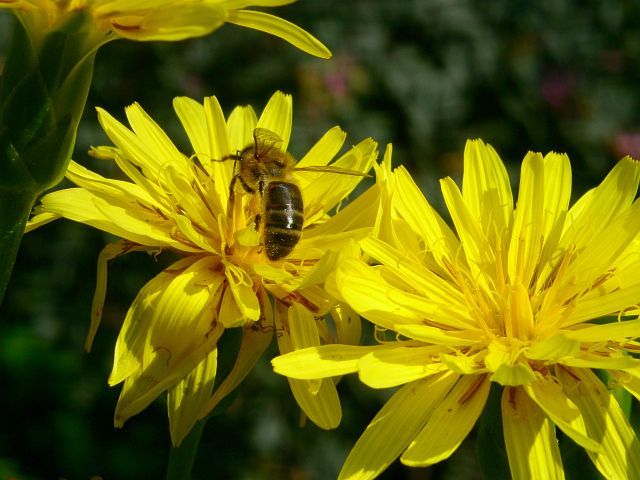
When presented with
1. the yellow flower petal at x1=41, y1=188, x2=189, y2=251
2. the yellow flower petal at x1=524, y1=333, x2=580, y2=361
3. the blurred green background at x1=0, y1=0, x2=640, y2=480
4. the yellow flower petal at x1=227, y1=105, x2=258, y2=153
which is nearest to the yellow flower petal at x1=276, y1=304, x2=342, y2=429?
the yellow flower petal at x1=41, y1=188, x2=189, y2=251

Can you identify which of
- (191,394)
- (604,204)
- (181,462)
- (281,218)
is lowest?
(181,462)

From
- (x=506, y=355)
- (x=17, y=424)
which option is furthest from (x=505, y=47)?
(x=506, y=355)

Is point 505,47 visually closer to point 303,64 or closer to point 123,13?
point 303,64

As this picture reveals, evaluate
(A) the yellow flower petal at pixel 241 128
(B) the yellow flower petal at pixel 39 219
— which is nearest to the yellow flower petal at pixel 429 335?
(B) the yellow flower petal at pixel 39 219

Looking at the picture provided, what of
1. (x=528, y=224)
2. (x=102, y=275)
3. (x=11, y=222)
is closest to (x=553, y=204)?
(x=528, y=224)

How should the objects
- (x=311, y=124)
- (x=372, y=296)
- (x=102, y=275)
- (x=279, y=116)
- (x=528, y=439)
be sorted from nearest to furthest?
(x=528, y=439) < (x=372, y=296) < (x=102, y=275) < (x=279, y=116) < (x=311, y=124)

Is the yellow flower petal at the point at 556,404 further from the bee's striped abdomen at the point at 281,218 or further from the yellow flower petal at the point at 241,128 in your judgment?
the yellow flower petal at the point at 241,128

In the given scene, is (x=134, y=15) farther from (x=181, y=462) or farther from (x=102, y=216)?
(x=181, y=462)
